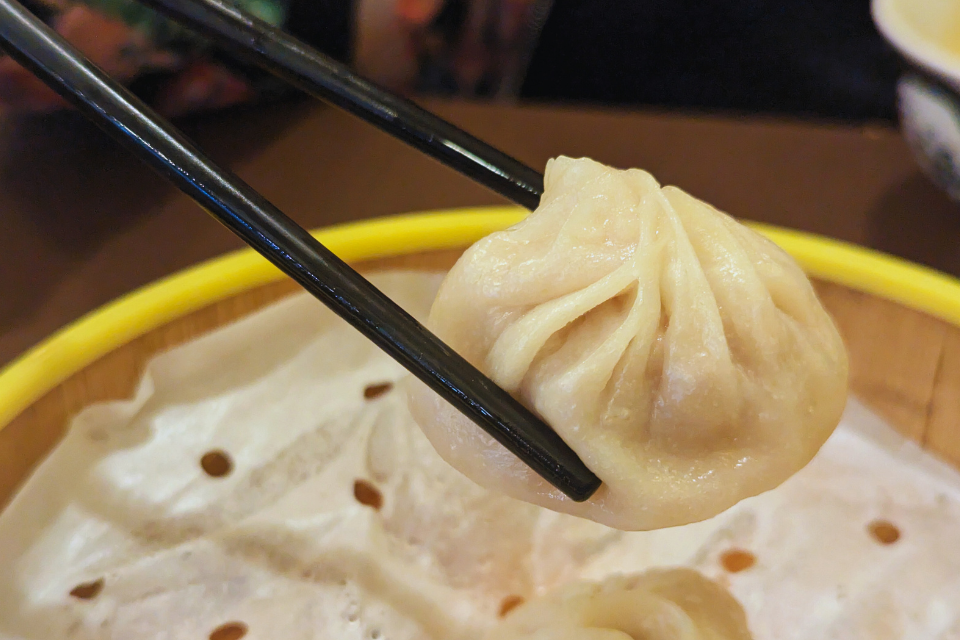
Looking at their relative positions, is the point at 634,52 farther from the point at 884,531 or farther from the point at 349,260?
the point at 884,531

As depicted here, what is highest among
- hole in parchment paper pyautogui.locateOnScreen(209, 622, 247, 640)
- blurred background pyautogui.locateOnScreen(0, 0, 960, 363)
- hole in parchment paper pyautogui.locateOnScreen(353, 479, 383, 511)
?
blurred background pyautogui.locateOnScreen(0, 0, 960, 363)

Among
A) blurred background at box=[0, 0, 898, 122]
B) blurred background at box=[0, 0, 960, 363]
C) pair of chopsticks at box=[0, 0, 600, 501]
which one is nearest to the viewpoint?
pair of chopsticks at box=[0, 0, 600, 501]

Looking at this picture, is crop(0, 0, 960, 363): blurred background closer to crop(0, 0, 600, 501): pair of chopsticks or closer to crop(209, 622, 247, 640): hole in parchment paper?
crop(209, 622, 247, 640): hole in parchment paper

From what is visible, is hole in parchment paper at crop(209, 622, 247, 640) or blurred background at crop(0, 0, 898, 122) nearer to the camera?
hole in parchment paper at crop(209, 622, 247, 640)

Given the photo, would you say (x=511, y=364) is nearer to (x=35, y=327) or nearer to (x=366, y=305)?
(x=366, y=305)

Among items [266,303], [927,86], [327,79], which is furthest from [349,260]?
[927,86]

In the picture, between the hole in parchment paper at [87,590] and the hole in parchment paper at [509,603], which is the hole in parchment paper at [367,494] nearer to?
the hole in parchment paper at [509,603]

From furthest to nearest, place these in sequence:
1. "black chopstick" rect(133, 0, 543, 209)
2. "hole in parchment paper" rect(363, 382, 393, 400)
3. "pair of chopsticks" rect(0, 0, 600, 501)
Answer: "hole in parchment paper" rect(363, 382, 393, 400), "black chopstick" rect(133, 0, 543, 209), "pair of chopsticks" rect(0, 0, 600, 501)

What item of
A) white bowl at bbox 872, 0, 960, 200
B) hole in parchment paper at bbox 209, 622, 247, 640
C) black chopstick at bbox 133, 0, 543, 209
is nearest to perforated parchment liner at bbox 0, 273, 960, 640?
hole in parchment paper at bbox 209, 622, 247, 640
